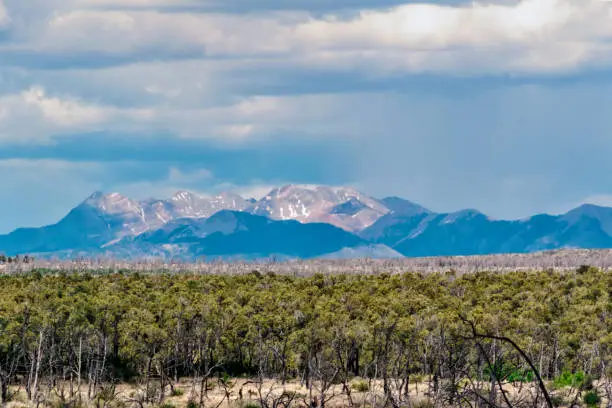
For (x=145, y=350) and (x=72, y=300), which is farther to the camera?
(x=72, y=300)

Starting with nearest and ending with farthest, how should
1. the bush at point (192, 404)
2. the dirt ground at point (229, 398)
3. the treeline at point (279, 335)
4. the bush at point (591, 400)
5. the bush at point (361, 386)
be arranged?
1. the bush at point (591, 400)
2. the dirt ground at point (229, 398)
3. the bush at point (192, 404)
4. the bush at point (361, 386)
5. the treeline at point (279, 335)

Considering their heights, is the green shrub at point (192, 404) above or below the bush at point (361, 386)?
below

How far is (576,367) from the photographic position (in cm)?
12312

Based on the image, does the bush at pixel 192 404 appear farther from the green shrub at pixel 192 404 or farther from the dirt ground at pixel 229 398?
the dirt ground at pixel 229 398

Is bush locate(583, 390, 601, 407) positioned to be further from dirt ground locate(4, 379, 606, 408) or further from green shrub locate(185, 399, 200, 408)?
green shrub locate(185, 399, 200, 408)

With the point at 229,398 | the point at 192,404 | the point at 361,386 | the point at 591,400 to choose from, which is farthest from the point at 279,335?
the point at 591,400

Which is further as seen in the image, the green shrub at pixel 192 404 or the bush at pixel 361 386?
the bush at pixel 361 386

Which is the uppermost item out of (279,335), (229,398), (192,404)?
(279,335)

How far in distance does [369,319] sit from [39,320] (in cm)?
4409

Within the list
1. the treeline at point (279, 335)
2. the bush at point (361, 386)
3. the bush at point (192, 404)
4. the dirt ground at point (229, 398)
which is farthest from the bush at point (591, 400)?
the bush at point (192, 404)

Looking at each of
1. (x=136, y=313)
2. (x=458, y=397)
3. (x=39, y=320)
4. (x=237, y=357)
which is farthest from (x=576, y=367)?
(x=458, y=397)

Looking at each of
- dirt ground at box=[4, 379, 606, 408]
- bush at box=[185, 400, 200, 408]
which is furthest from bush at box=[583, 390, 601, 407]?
bush at box=[185, 400, 200, 408]

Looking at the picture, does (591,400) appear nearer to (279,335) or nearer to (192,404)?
(192,404)

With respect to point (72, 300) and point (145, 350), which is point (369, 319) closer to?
point (145, 350)
